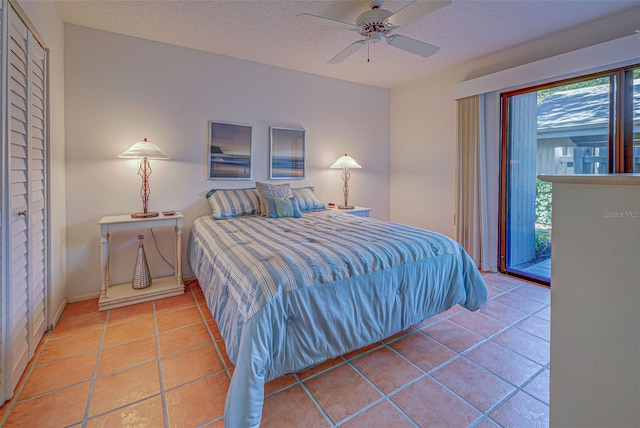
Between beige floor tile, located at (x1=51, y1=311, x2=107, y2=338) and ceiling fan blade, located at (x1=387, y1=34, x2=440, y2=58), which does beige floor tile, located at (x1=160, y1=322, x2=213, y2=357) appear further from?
ceiling fan blade, located at (x1=387, y1=34, x2=440, y2=58)

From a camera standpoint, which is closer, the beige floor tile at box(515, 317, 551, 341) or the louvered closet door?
the louvered closet door

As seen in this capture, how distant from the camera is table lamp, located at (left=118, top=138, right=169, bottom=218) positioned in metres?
2.68

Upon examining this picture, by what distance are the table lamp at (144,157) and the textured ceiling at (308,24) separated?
1.10m

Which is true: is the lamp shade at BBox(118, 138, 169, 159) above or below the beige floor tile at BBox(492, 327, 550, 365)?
above

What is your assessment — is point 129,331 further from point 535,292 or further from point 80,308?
point 535,292

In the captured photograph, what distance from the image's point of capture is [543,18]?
259 centimetres

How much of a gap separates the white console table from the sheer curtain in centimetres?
295

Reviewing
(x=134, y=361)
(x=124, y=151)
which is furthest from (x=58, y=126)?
(x=134, y=361)

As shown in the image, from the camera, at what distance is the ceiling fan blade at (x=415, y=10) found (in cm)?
182

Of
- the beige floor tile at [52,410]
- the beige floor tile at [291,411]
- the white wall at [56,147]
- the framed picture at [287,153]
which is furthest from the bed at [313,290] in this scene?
the framed picture at [287,153]

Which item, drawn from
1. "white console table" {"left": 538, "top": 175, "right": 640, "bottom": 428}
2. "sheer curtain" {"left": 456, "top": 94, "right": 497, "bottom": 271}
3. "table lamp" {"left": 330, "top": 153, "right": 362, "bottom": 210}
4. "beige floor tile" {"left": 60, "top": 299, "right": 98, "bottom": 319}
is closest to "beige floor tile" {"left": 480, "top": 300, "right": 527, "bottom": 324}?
"sheer curtain" {"left": 456, "top": 94, "right": 497, "bottom": 271}

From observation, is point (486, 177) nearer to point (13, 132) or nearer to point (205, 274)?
point (205, 274)

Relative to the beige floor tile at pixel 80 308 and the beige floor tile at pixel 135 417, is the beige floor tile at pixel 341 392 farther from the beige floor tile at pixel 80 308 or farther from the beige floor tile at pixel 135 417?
the beige floor tile at pixel 80 308

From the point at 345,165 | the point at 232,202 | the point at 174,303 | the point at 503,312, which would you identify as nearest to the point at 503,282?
the point at 503,312
